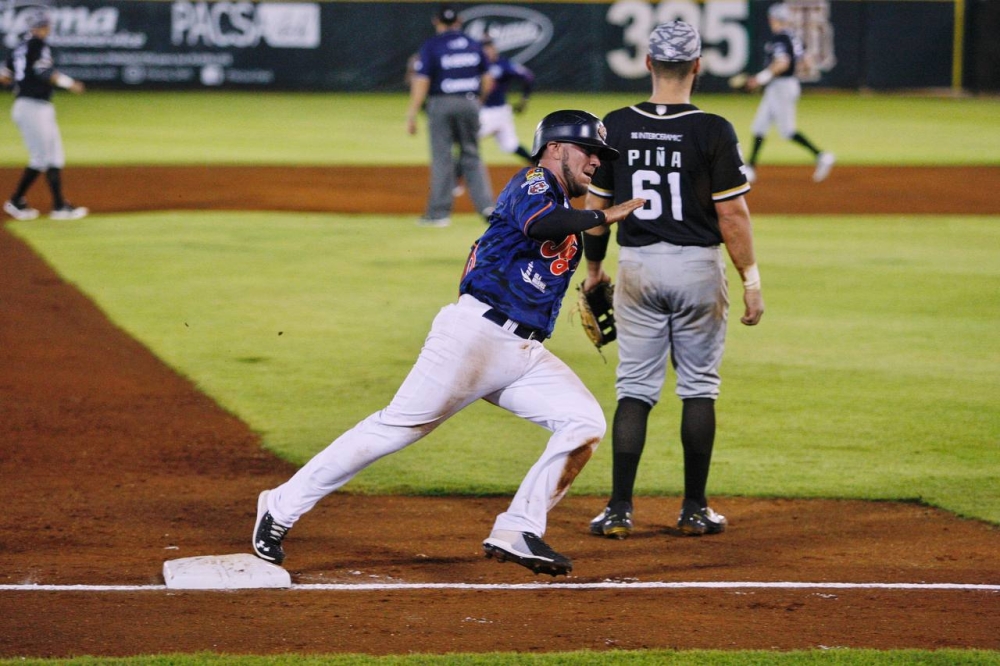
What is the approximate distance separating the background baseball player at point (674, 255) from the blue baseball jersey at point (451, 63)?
9.06 m

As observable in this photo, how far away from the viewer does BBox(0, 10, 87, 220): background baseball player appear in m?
14.8

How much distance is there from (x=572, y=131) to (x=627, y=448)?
1.58 metres

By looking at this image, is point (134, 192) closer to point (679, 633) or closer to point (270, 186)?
point (270, 186)

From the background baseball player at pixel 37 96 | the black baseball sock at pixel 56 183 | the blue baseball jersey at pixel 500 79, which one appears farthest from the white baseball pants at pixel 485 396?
the blue baseball jersey at pixel 500 79

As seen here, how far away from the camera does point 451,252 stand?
13875 mm

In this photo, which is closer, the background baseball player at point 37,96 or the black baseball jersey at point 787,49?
the background baseball player at point 37,96

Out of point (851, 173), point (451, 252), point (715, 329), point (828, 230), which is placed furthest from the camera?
point (851, 173)

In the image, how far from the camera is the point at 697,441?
6.06 meters

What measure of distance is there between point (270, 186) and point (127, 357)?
9.82 meters

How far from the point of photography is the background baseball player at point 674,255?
5.76 meters

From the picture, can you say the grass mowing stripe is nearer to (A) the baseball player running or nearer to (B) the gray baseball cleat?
(B) the gray baseball cleat

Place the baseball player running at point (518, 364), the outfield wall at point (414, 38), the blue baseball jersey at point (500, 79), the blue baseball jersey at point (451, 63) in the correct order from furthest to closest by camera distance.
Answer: the outfield wall at point (414, 38)
the blue baseball jersey at point (500, 79)
the blue baseball jersey at point (451, 63)
the baseball player running at point (518, 364)

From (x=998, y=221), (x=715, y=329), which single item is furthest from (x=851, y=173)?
(x=715, y=329)

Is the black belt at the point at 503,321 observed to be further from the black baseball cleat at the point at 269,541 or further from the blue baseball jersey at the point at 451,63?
the blue baseball jersey at the point at 451,63
